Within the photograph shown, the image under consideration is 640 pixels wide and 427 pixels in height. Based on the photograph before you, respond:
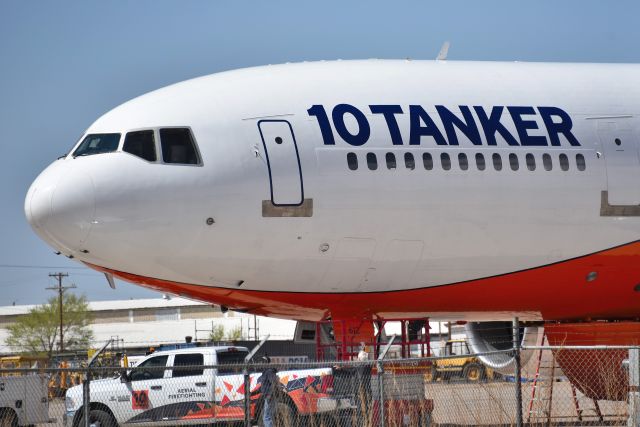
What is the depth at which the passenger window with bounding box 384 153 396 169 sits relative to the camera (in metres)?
16.3

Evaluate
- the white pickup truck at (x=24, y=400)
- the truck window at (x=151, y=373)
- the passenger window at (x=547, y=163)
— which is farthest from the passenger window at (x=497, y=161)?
the white pickup truck at (x=24, y=400)

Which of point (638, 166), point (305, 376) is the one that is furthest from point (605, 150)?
point (305, 376)

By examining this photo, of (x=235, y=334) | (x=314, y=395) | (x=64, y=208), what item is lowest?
(x=314, y=395)

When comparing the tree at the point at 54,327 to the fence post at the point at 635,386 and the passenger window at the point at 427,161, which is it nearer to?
the passenger window at the point at 427,161

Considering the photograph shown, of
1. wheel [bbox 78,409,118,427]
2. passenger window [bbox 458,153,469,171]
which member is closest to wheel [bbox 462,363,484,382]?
wheel [bbox 78,409,118,427]

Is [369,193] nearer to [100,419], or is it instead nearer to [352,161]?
[352,161]

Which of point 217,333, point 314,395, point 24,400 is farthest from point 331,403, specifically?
point 217,333

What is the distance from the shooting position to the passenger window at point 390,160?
53.5 feet

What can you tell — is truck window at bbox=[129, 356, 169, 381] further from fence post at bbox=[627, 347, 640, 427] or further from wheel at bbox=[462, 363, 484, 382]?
wheel at bbox=[462, 363, 484, 382]

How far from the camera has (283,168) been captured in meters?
Answer: 15.8

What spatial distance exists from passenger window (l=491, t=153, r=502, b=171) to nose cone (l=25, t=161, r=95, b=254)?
624 cm

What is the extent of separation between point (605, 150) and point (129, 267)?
7.86 m

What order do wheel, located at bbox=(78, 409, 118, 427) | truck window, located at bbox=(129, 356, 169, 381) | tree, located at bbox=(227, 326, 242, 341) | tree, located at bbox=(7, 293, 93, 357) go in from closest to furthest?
wheel, located at bbox=(78, 409, 118, 427) → truck window, located at bbox=(129, 356, 169, 381) → tree, located at bbox=(227, 326, 242, 341) → tree, located at bbox=(7, 293, 93, 357)

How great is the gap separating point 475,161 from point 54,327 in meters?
91.9
